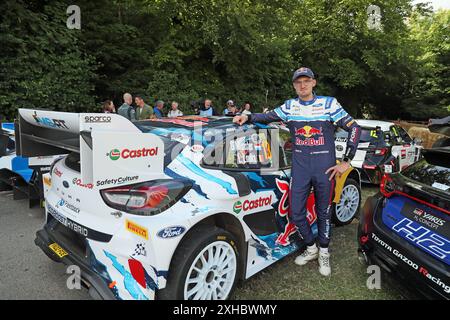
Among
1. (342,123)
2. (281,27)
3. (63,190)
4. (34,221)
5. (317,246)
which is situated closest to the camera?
(63,190)

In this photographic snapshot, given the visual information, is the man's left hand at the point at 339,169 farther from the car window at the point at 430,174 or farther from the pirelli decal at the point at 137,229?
the pirelli decal at the point at 137,229

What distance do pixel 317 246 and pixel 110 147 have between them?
239 cm

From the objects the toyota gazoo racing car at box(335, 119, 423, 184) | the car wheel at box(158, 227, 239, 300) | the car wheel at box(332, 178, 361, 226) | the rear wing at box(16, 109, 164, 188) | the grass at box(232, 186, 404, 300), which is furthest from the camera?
the toyota gazoo racing car at box(335, 119, 423, 184)

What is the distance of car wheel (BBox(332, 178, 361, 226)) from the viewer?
13.7 feet

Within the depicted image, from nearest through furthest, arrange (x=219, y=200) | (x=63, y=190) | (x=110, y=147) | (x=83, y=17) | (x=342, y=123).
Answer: (x=110, y=147)
(x=219, y=200)
(x=63, y=190)
(x=342, y=123)
(x=83, y=17)

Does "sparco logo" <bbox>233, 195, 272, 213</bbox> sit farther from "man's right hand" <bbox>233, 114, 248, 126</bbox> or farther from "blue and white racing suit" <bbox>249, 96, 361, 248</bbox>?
"man's right hand" <bbox>233, 114, 248, 126</bbox>

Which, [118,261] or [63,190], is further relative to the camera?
[63,190]

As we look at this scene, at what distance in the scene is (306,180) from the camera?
2.97m

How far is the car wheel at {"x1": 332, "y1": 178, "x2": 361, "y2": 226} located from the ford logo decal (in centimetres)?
260

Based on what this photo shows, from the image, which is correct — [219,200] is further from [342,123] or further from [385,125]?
[385,125]

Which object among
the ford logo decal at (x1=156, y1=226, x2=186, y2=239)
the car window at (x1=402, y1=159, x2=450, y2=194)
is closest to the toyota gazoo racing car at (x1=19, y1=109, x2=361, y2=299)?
the ford logo decal at (x1=156, y1=226, x2=186, y2=239)

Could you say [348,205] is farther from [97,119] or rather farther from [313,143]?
[97,119]

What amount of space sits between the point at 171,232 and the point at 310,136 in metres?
1.55

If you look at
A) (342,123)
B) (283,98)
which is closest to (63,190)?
(342,123)
